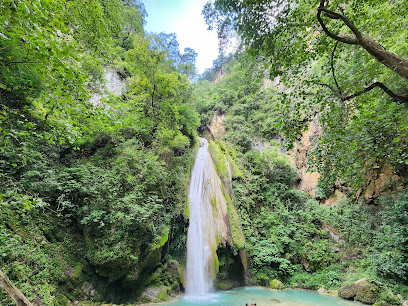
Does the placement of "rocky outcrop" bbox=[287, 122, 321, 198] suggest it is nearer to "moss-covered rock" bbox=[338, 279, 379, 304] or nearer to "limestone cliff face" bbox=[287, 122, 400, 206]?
"limestone cliff face" bbox=[287, 122, 400, 206]

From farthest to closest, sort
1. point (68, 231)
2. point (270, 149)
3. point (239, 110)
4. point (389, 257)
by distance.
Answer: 1. point (239, 110)
2. point (270, 149)
3. point (389, 257)
4. point (68, 231)

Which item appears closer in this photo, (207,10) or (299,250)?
(207,10)

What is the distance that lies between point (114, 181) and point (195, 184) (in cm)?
652

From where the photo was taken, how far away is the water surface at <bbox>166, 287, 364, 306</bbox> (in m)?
7.68

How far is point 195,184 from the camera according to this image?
12.5m

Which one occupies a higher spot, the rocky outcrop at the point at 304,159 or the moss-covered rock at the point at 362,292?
the rocky outcrop at the point at 304,159

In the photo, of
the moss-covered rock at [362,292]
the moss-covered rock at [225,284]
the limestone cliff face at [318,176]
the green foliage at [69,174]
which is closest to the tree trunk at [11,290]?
the green foliage at [69,174]

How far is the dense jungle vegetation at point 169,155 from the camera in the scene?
3.64m

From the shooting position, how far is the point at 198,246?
32.9ft

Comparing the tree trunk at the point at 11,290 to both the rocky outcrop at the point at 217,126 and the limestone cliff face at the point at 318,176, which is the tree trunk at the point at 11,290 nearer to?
the limestone cliff face at the point at 318,176

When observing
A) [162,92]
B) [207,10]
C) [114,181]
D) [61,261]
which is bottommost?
[61,261]

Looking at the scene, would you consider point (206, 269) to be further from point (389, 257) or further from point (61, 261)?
point (389, 257)

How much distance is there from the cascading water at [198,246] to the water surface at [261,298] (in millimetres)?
640

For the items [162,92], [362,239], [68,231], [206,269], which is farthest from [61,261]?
[362,239]
